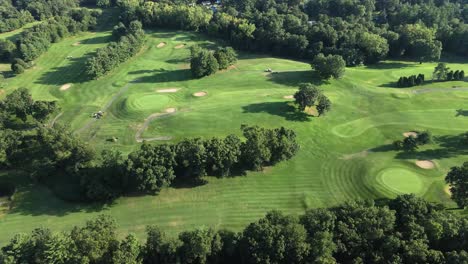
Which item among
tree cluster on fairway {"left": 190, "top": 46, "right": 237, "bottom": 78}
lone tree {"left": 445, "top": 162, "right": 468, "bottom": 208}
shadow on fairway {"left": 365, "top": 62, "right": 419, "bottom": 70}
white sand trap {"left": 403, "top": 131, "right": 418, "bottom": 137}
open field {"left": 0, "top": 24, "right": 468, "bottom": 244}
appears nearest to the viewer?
lone tree {"left": 445, "top": 162, "right": 468, "bottom": 208}

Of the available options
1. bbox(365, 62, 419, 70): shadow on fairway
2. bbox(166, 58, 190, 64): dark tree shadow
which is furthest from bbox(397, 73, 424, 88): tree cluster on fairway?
bbox(166, 58, 190, 64): dark tree shadow

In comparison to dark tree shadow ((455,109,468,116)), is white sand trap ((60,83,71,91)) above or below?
below

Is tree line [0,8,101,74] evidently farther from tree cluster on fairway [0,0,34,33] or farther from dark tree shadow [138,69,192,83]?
dark tree shadow [138,69,192,83]

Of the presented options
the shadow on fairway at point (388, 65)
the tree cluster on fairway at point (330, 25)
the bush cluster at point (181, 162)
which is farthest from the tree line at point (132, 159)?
the tree cluster on fairway at point (330, 25)

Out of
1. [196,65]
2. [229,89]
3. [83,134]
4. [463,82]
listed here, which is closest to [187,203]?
[83,134]

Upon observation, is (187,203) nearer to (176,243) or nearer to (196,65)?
(176,243)

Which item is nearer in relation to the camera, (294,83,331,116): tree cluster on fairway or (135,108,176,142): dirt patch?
(135,108,176,142): dirt patch

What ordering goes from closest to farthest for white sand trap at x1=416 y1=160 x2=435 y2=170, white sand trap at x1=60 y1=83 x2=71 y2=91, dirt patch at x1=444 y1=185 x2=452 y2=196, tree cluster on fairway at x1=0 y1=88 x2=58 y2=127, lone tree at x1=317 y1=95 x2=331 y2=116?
dirt patch at x1=444 y1=185 x2=452 y2=196
white sand trap at x1=416 y1=160 x2=435 y2=170
tree cluster on fairway at x1=0 y1=88 x2=58 y2=127
lone tree at x1=317 y1=95 x2=331 y2=116
white sand trap at x1=60 y1=83 x2=71 y2=91
